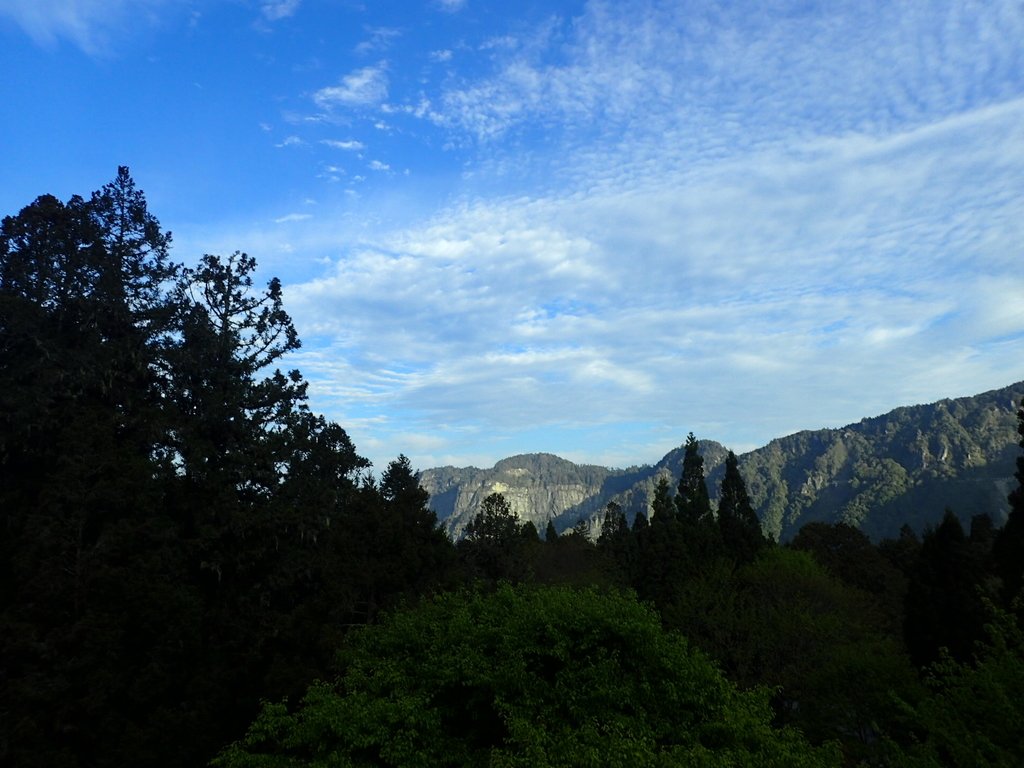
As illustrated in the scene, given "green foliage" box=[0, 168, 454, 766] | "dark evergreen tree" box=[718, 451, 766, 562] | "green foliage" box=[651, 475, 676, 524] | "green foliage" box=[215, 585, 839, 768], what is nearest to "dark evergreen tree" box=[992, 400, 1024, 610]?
"green foliage" box=[215, 585, 839, 768]

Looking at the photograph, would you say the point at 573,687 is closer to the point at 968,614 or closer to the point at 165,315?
the point at 165,315

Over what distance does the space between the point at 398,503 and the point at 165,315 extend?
14.5 m

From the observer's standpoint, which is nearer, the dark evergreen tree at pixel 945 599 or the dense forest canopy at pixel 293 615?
the dense forest canopy at pixel 293 615

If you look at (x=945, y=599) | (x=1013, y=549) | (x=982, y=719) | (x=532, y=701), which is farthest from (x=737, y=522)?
(x=532, y=701)

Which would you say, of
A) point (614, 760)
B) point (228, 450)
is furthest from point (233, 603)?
point (614, 760)

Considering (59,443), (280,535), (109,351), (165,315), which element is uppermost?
(165,315)

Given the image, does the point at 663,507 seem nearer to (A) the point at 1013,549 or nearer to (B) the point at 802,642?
(B) the point at 802,642

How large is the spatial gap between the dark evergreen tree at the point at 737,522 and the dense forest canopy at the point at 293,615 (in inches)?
407

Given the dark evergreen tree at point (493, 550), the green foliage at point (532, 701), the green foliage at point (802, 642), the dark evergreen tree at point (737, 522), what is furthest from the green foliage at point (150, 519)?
the dark evergreen tree at point (737, 522)

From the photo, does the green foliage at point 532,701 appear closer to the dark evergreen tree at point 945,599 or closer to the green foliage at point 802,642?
the green foliage at point 802,642

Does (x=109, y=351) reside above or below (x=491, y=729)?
above

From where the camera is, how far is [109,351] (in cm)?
2698

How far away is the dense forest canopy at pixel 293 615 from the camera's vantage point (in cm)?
1627

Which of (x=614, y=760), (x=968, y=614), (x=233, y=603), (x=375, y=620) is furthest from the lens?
(x=968, y=614)
